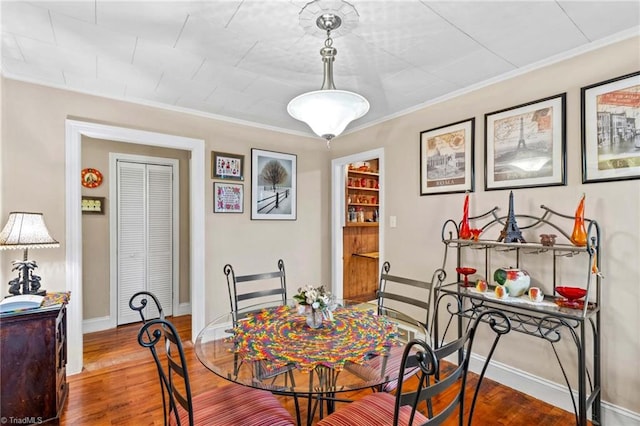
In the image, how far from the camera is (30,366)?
2006 millimetres

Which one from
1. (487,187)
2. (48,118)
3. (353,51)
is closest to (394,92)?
(353,51)

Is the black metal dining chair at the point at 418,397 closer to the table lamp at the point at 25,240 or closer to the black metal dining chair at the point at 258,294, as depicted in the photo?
the black metal dining chair at the point at 258,294

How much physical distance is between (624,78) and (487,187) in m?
1.02

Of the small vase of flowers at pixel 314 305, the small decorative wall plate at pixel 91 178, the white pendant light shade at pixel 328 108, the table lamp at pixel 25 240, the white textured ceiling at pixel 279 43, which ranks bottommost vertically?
the small vase of flowers at pixel 314 305

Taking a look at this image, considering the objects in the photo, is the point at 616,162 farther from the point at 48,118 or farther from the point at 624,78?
the point at 48,118

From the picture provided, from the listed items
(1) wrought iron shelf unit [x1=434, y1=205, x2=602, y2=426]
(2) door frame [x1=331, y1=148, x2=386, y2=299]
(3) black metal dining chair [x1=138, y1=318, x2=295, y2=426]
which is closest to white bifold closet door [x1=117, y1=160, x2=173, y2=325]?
(2) door frame [x1=331, y1=148, x2=386, y2=299]

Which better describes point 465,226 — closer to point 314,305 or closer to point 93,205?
point 314,305

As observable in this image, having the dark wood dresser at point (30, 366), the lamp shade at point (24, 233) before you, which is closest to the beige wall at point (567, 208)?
the dark wood dresser at point (30, 366)

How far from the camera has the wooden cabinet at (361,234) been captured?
4.65 m

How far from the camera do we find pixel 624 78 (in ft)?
6.36

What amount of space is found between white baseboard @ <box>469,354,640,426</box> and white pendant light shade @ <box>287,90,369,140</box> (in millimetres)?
2288

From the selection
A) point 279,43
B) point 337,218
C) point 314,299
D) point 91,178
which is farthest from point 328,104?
point 91,178

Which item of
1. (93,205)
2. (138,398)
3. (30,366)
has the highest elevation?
(93,205)

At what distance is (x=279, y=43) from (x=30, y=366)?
2.54 meters
